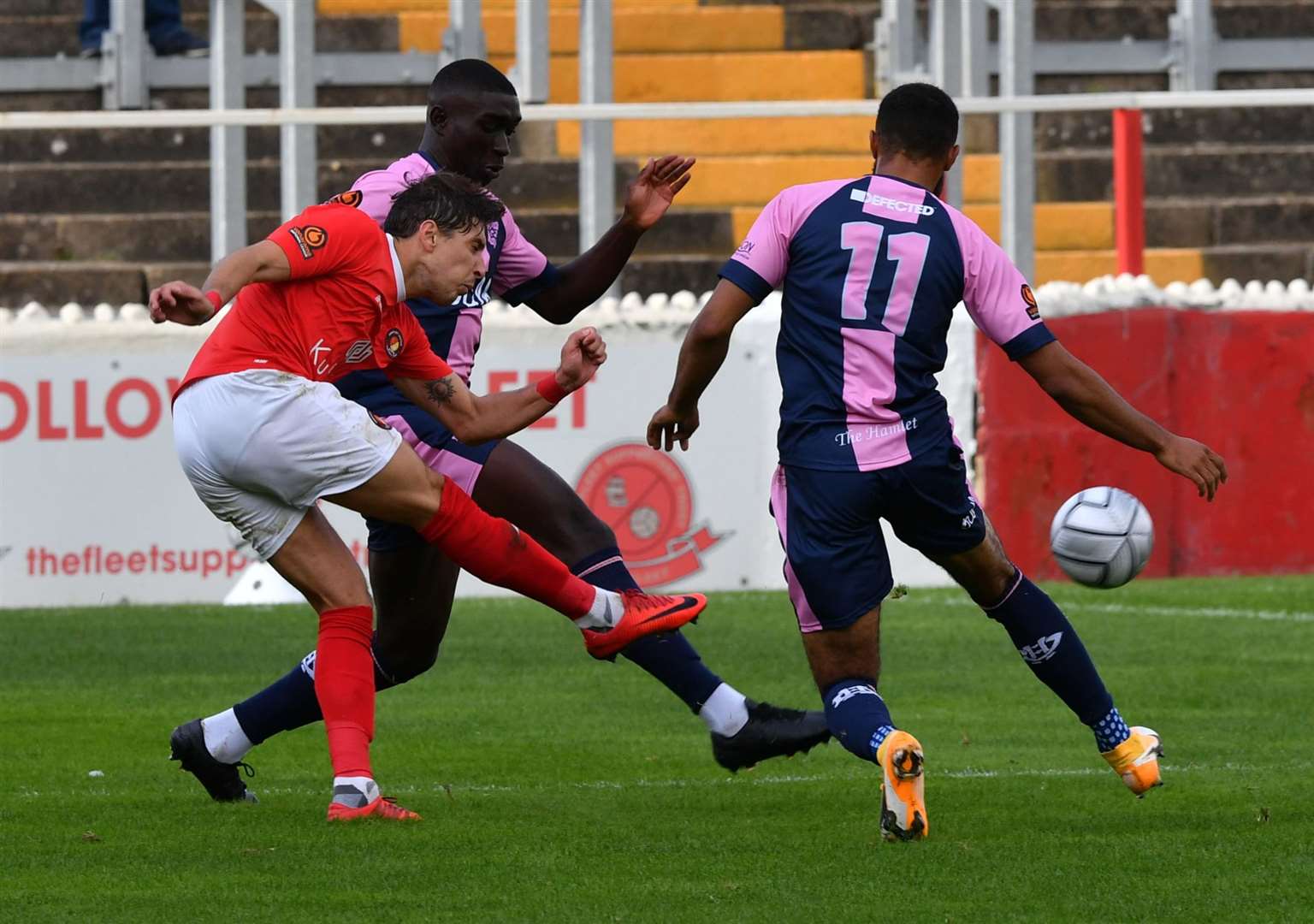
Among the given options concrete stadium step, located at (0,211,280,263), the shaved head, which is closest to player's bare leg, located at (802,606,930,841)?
the shaved head

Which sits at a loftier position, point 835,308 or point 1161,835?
point 835,308

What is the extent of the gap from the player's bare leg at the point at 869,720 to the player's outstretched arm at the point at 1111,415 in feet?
2.20

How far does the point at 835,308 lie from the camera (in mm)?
5492

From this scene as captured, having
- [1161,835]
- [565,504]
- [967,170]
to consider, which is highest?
[967,170]

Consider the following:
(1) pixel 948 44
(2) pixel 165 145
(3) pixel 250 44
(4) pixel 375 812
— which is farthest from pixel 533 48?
(4) pixel 375 812

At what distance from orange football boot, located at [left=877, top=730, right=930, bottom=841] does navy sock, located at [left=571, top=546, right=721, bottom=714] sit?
1.00 meters

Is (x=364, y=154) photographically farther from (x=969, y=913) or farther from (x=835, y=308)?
(x=969, y=913)

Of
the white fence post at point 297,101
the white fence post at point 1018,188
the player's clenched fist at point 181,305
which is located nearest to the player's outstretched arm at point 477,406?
the player's clenched fist at point 181,305

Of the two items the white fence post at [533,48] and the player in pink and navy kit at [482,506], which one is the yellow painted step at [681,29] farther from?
the player in pink and navy kit at [482,506]

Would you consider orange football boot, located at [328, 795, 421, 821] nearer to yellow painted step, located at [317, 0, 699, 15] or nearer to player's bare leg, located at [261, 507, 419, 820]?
player's bare leg, located at [261, 507, 419, 820]

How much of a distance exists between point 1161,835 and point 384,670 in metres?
2.07

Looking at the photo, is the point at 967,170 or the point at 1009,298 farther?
the point at 967,170

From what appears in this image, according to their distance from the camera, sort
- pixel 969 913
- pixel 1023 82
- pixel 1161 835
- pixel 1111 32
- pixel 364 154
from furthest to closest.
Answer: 1. pixel 1111 32
2. pixel 364 154
3. pixel 1023 82
4. pixel 1161 835
5. pixel 969 913

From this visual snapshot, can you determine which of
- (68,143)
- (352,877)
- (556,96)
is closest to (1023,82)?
(556,96)
